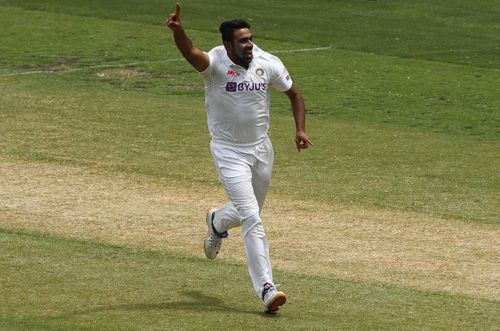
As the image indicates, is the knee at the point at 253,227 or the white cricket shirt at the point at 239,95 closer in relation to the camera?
the knee at the point at 253,227

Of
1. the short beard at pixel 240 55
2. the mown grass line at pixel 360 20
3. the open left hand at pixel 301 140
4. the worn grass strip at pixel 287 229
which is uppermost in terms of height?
the short beard at pixel 240 55

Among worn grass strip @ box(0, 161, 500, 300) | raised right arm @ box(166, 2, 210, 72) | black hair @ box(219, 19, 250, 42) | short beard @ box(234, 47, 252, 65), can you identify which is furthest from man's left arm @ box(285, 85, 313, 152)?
worn grass strip @ box(0, 161, 500, 300)

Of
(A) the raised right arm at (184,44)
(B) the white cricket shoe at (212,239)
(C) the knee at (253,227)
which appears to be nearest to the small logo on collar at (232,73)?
(A) the raised right arm at (184,44)

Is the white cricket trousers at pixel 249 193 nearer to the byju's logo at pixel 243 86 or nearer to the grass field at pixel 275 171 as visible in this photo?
the grass field at pixel 275 171

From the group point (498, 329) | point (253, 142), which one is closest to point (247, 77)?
point (253, 142)

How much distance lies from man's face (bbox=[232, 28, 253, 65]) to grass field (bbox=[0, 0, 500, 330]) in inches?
90.8

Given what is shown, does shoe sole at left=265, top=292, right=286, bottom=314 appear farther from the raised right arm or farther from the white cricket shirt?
the raised right arm

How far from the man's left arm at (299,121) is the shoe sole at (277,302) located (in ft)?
5.58

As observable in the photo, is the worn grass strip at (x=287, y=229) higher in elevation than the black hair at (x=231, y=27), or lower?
lower

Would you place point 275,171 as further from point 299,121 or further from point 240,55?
point 240,55

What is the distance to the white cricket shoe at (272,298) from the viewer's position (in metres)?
12.7

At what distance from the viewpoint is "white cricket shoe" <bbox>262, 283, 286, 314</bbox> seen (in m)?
12.7

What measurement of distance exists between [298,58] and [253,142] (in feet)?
48.5

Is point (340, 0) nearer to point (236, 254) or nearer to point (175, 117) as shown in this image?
point (175, 117)
